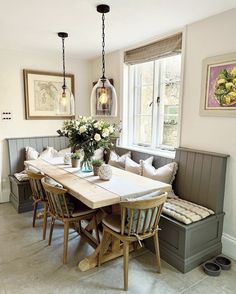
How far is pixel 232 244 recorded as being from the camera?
2.43 meters

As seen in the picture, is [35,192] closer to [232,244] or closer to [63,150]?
[63,150]

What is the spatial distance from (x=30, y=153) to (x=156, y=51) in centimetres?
247

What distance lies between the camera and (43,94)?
409 centimetres

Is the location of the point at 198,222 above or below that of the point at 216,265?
above

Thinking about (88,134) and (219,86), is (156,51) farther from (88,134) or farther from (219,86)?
(88,134)

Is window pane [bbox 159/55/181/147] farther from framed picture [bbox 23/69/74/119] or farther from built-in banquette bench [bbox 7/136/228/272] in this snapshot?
framed picture [bbox 23/69/74/119]

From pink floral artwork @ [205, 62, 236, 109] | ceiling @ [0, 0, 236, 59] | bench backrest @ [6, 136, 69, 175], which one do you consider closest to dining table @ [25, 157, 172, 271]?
pink floral artwork @ [205, 62, 236, 109]

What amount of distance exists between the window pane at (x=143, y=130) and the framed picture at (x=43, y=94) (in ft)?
3.85

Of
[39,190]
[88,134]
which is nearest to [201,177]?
[88,134]

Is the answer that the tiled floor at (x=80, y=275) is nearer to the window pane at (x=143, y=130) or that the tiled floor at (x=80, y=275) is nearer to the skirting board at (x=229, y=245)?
the skirting board at (x=229, y=245)

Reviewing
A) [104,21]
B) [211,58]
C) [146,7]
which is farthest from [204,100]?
[104,21]

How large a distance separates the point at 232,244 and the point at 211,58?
1.95 m

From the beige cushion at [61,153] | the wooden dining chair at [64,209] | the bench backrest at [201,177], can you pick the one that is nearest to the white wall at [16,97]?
the beige cushion at [61,153]

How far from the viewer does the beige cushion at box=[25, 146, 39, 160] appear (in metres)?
3.81
